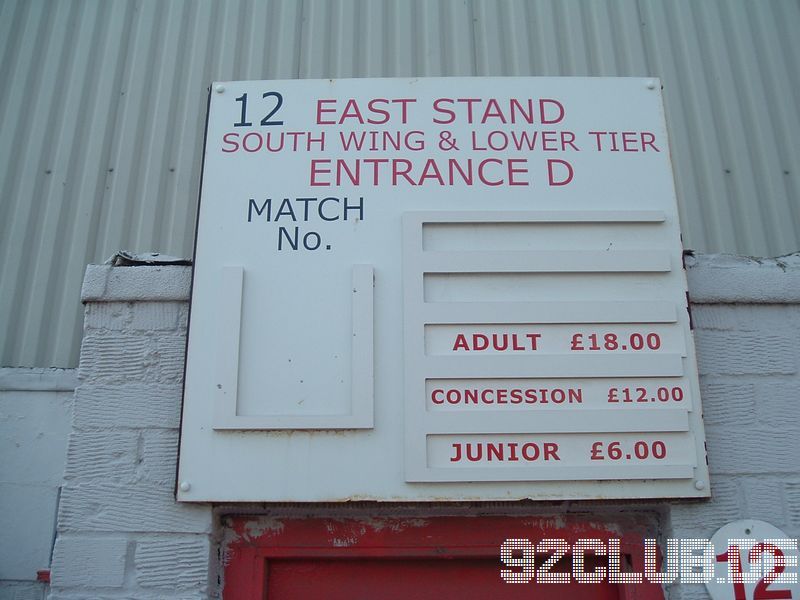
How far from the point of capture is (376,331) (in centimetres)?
246

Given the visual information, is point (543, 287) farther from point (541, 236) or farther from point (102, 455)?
point (102, 455)

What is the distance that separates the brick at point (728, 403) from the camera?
8.16 ft

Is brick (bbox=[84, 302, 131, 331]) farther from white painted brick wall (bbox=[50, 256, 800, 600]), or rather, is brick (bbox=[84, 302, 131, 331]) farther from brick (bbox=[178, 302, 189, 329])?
brick (bbox=[178, 302, 189, 329])

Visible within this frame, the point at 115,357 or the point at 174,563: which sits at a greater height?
the point at 115,357

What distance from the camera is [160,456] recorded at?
8.01ft

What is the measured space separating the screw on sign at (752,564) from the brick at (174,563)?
162 cm

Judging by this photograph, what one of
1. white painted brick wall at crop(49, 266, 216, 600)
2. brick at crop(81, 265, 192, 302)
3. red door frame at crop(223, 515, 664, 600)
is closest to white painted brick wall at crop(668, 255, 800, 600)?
red door frame at crop(223, 515, 664, 600)

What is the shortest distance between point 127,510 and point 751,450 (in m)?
2.10

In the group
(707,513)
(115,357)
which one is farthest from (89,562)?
(707,513)

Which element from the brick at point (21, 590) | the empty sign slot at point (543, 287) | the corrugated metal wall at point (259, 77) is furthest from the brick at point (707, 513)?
the brick at point (21, 590)

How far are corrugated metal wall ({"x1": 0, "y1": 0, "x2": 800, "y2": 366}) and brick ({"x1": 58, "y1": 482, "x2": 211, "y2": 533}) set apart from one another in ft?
4.21

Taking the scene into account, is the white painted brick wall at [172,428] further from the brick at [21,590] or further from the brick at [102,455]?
the brick at [21,590]

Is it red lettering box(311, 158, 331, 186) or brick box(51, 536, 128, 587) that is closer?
brick box(51, 536, 128, 587)

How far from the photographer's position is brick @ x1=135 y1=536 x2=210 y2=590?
231 cm
